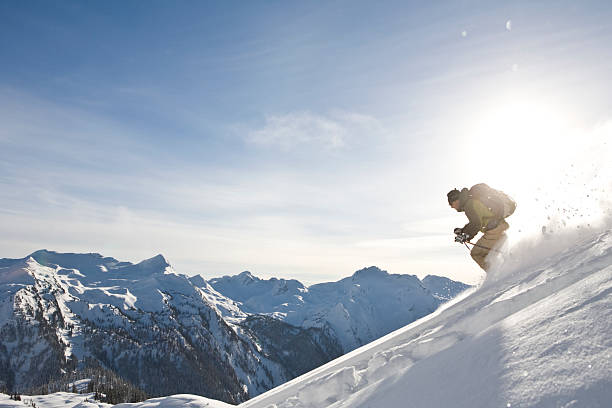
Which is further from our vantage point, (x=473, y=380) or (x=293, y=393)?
(x=293, y=393)

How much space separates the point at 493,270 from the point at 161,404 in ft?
64.2

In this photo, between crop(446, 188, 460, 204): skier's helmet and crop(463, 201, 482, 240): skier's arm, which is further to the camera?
crop(446, 188, 460, 204): skier's helmet

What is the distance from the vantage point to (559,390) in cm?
229

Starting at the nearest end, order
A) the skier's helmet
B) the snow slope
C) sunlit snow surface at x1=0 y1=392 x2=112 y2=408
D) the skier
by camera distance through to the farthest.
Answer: the snow slope → the skier → the skier's helmet → sunlit snow surface at x1=0 y1=392 x2=112 y2=408

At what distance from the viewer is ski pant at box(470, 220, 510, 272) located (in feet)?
35.6

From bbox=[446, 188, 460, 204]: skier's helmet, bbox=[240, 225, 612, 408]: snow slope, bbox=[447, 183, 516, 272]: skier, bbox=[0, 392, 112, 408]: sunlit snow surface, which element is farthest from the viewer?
bbox=[0, 392, 112, 408]: sunlit snow surface

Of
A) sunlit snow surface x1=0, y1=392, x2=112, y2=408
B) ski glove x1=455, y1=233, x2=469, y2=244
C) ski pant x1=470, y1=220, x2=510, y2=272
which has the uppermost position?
ski glove x1=455, y1=233, x2=469, y2=244

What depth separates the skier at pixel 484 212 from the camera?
10531 millimetres

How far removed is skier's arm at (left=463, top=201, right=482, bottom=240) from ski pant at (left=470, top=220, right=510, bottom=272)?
2.05 feet

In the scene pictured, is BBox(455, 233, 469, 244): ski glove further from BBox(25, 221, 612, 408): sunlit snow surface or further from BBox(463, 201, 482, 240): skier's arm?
BBox(25, 221, 612, 408): sunlit snow surface

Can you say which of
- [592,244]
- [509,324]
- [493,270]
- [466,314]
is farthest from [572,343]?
[493,270]

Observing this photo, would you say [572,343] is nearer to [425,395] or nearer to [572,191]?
[425,395]

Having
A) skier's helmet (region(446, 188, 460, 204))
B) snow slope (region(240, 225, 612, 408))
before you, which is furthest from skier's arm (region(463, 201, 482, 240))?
snow slope (region(240, 225, 612, 408))

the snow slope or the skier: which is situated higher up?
the skier
